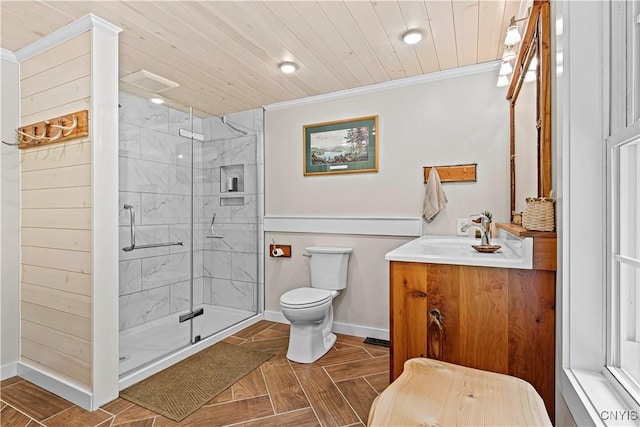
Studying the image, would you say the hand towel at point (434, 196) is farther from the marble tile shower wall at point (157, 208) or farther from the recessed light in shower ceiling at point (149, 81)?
the recessed light in shower ceiling at point (149, 81)

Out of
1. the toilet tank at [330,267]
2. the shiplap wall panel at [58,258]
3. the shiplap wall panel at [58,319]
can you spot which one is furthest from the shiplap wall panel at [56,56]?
the toilet tank at [330,267]

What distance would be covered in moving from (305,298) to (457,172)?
1471 mm

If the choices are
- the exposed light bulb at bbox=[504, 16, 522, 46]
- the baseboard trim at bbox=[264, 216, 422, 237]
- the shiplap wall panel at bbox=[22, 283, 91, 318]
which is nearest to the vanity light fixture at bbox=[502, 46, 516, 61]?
the exposed light bulb at bbox=[504, 16, 522, 46]

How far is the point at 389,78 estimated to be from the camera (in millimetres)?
2637

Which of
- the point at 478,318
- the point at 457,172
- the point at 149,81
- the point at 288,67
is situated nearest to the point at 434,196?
the point at 457,172

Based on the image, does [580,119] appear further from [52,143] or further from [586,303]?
[52,143]

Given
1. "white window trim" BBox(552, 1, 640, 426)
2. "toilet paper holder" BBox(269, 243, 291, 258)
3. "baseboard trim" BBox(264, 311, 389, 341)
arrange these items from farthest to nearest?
1. "toilet paper holder" BBox(269, 243, 291, 258)
2. "baseboard trim" BBox(264, 311, 389, 341)
3. "white window trim" BBox(552, 1, 640, 426)

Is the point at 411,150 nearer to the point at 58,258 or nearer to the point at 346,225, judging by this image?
→ the point at 346,225

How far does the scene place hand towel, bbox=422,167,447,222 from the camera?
2.48 m

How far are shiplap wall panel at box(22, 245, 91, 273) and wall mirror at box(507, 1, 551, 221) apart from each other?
2.25 m

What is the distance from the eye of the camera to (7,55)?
84.4 inches

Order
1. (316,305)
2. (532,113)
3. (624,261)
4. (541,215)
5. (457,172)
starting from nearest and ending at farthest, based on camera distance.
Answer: (624,261) < (541,215) < (532,113) < (316,305) < (457,172)

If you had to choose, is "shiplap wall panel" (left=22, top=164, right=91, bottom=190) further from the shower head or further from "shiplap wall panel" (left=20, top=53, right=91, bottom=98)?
the shower head

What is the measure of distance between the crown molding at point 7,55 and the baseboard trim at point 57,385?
6.52ft
